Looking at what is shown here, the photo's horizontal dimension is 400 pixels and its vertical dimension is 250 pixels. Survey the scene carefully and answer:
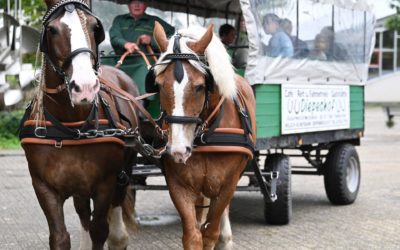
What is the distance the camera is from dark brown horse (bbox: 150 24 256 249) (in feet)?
15.4

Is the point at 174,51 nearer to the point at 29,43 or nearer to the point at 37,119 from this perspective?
the point at 37,119

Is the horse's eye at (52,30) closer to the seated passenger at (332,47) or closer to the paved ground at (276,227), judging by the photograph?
the paved ground at (276,227)

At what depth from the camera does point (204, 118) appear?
17.0 ft

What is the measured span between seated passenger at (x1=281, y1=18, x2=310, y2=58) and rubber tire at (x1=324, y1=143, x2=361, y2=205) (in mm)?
1764

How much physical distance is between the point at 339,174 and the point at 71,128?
5.30 m

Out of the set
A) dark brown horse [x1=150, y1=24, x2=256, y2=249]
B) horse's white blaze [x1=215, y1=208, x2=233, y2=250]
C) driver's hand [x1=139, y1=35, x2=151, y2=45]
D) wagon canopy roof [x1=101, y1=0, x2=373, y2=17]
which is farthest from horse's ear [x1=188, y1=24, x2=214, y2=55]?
wagon canopy roof [x1=101, y1=0, x2=373, y2=17]

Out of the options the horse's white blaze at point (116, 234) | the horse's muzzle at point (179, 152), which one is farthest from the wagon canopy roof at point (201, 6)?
the horse's muzzle at point (179, 152)

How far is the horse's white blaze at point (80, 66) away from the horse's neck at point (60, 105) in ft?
1.49

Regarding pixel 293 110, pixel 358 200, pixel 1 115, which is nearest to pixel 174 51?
pixel 293 110

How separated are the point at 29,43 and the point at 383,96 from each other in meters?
29.6

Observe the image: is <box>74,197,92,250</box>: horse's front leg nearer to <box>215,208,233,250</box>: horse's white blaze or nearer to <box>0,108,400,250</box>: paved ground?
<box>0,108,400,250</box>: paved ground

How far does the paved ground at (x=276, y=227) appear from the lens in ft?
24.2

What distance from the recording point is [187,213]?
505 cm

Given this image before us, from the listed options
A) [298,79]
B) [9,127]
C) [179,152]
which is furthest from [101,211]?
[9,127]
